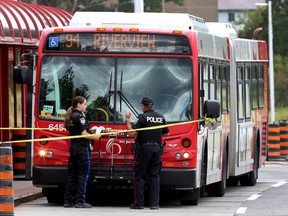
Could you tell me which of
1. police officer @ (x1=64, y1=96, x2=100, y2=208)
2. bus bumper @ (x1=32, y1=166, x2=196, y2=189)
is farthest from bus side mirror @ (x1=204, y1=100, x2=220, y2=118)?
police officer @ (x1=64, y1=96, x2=100, y2=208)

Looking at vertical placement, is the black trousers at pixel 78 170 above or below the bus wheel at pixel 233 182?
above

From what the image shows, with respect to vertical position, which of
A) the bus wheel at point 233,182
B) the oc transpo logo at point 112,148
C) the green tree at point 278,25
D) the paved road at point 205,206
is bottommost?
the bus wheel at point 233,182

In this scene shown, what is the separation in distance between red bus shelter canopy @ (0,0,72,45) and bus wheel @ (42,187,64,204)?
5.32m

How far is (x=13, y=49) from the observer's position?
25812 mm

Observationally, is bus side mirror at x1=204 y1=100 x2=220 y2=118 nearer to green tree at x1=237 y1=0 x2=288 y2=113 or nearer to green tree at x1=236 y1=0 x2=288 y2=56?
green tree at x1=237 y1=0 x2=288 y2=113

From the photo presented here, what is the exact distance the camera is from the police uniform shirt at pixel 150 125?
1794 cm

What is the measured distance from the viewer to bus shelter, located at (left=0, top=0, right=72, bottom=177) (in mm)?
24969

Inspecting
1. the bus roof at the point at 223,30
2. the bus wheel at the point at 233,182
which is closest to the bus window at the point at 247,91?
the bus roof at the point at 223,30

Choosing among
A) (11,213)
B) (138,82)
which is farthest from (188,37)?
(11,213)

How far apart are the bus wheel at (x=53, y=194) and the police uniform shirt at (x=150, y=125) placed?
1.93 m

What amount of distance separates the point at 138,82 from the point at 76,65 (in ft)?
3.17

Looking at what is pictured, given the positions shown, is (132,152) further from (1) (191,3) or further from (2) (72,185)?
(1) (191,3)

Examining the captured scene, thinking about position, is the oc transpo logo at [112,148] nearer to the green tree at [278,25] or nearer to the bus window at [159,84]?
the bus window at [159,84]

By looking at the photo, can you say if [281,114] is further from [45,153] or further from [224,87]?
[45,153]
